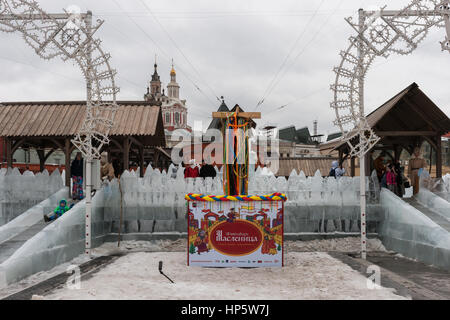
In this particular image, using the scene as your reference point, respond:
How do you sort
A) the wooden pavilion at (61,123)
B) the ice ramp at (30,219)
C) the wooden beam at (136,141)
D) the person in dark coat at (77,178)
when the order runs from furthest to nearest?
the wooden beam at (136,141) < the wooden pavilion at (61,123) < the person in dark coat at (77,178) < the ice ramp at (30,219)

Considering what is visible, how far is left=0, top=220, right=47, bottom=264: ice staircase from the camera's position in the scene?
7.40m

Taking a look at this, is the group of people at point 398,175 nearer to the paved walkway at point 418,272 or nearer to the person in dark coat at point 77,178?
the paved walkway at point 418,272

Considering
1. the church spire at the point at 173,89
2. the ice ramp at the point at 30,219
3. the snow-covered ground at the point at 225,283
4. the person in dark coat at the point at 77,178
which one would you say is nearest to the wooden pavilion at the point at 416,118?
the snow-covered ground at the point at 225,283

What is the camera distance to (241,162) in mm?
7941

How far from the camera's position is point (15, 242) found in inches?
321

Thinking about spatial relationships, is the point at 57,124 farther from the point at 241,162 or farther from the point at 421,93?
the point at 421,93

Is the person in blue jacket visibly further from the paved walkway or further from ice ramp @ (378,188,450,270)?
ice ramp @ (378,188,450,270)

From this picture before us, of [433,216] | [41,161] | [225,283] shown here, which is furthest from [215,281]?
[41,161]

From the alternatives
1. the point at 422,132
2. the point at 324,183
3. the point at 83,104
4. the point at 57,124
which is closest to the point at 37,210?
the point at 57,124

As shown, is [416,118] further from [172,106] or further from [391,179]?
[172,106]

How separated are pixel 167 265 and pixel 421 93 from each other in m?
8.91

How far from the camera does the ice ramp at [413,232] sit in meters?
8.27

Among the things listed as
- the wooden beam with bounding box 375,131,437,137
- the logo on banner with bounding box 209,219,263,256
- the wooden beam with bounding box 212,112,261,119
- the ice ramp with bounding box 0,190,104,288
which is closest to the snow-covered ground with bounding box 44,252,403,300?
the logo on banner with bounding box 209,219,263,256

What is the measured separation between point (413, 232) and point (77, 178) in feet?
29.9
